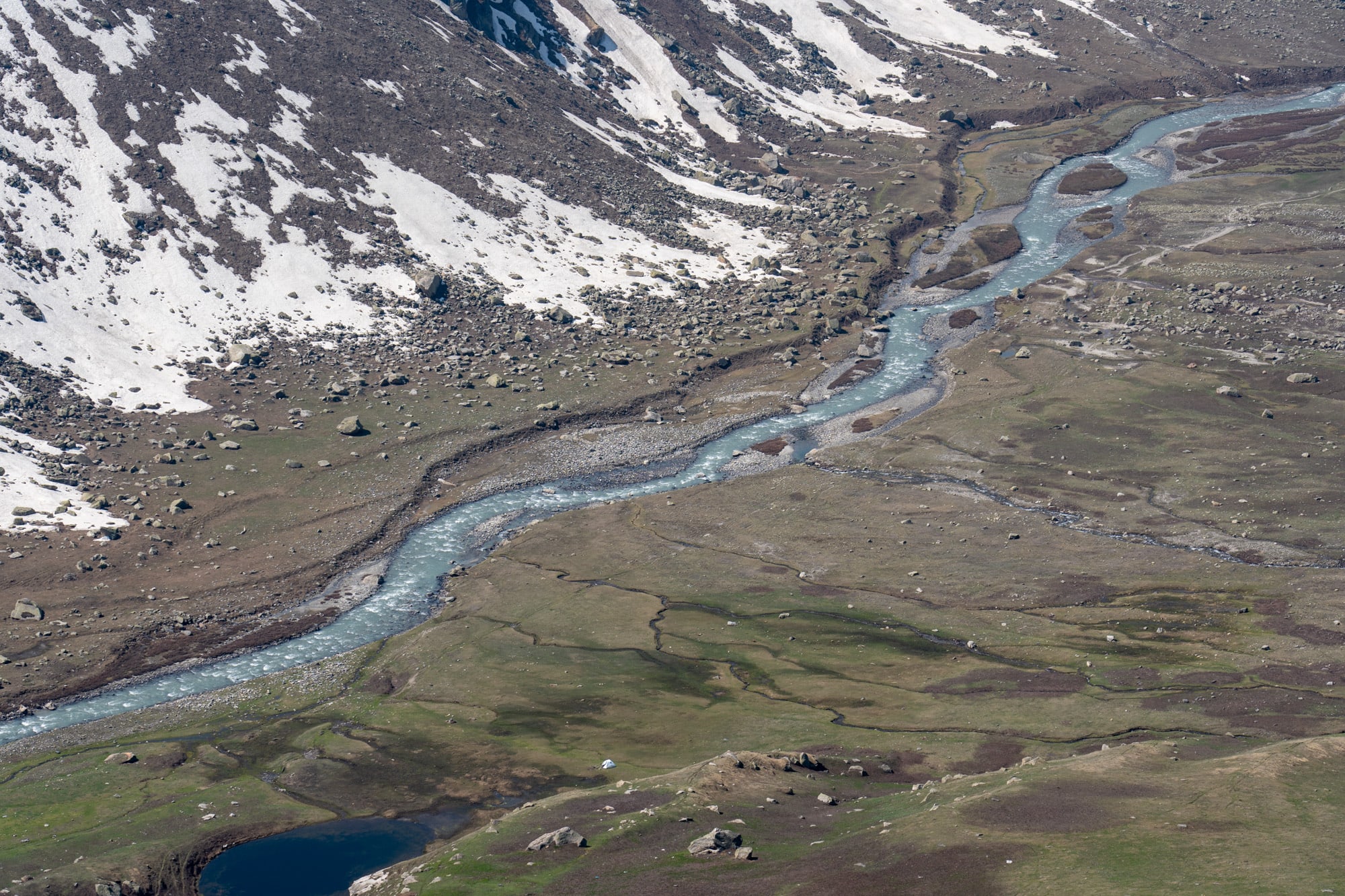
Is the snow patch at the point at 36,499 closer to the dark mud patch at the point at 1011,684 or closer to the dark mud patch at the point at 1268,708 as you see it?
the dark mud patch at the point at 1011,684

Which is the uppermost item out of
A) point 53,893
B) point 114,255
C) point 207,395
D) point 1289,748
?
point 114,255

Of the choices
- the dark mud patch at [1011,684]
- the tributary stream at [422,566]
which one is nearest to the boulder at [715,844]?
the tributary stream at [422,566]

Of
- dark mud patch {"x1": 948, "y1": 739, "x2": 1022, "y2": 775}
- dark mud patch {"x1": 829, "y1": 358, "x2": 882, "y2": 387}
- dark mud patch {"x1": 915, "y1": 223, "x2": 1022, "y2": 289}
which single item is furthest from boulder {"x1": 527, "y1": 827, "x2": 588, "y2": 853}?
dark mud patch {"x1": 915, "y1": 223, "x2": 1022, "y2": 289}

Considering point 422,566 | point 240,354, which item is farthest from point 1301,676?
point 240,354

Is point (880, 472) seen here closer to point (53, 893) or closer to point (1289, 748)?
point (1289, 748)

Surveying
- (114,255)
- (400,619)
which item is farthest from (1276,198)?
(114,255)
